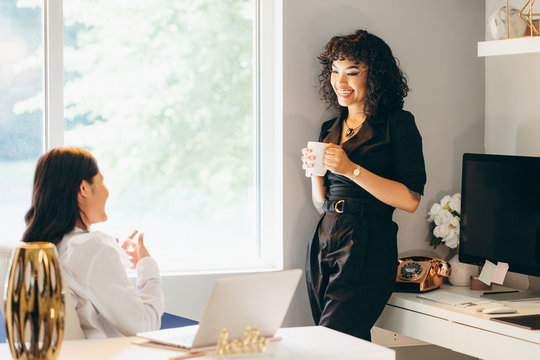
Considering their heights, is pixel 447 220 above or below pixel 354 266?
above

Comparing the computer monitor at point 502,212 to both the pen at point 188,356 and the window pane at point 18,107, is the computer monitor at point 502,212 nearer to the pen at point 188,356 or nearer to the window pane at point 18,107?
the pen at point 188,356

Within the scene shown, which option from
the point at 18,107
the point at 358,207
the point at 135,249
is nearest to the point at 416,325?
the point at 358,207

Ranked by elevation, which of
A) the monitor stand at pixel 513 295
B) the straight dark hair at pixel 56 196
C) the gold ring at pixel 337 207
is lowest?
the monitor stand at pixel 513 295

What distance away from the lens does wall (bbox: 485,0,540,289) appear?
3410mm

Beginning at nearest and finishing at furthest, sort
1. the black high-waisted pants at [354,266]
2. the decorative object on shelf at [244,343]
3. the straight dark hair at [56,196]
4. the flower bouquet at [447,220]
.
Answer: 1. the decorative object on shelf at [244,343]
2. the straight dark hair at [56,196]
3. the black high-waisted pants at [354,266]
4. the flower bouquet at [447,220]

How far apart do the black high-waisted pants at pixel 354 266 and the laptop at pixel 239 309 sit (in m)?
1.24

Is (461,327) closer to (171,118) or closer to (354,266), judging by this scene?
(354,266)

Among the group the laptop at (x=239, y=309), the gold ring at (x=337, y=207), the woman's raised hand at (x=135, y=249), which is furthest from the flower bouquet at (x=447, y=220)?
the laptop at (x=239, y=309)

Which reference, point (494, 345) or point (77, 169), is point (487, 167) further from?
point (77, 169)

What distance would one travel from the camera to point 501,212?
3.08 metres

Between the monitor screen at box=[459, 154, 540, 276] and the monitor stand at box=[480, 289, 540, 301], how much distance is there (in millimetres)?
129

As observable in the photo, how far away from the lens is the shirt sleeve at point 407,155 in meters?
3.06

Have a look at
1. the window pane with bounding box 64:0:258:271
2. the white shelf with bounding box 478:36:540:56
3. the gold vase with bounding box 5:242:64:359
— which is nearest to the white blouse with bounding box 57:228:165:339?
the gold vase with bounding box 5:242:64:359

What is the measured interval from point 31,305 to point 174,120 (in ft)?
6.32
